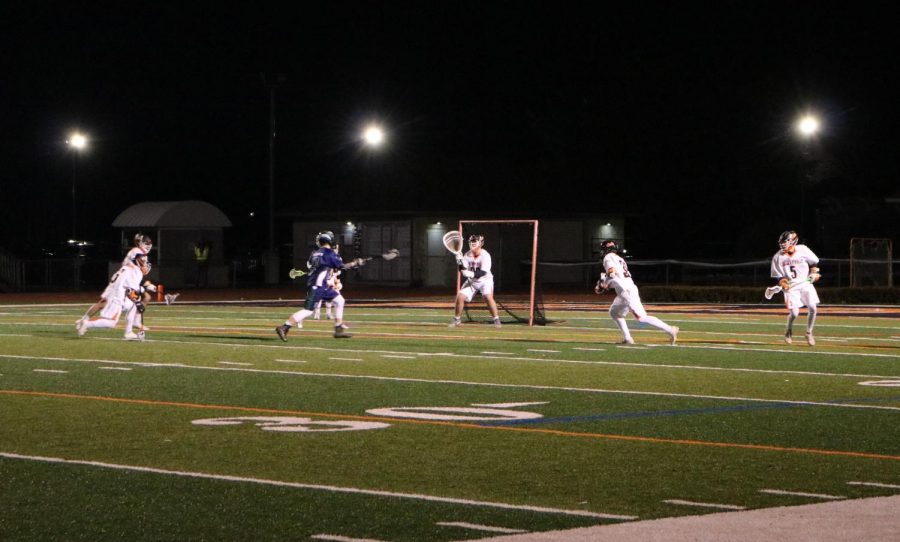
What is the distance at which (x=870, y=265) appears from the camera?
156 feet

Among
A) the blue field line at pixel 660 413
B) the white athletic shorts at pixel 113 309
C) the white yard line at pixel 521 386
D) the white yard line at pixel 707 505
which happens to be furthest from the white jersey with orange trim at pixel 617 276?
the white yard line at pixel 707 505

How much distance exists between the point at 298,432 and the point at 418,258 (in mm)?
46951

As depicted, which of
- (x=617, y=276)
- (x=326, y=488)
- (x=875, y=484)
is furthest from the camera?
(x=617, y=276)

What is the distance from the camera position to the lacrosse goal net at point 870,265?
46.8 m

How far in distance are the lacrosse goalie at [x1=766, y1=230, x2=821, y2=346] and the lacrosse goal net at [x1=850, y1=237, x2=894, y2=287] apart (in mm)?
23178

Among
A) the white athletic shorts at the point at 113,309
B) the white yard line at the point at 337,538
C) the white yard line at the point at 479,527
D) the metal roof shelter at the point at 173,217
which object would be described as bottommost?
the white yard line at the point at 337,538

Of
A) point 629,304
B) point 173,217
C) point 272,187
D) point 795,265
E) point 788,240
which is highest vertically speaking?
point 272,187

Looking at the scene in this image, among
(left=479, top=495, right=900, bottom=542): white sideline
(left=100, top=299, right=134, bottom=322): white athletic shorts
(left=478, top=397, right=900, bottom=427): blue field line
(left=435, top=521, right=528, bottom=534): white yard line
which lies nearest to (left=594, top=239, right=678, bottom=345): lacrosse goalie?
(left=100, top=299, right=134, bottom=322): white athletic shorts

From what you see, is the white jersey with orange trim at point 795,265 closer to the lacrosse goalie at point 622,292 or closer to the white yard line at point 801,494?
the lacrosse goalie at point 622,292

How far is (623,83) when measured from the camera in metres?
76.9

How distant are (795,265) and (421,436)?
41.4 feet

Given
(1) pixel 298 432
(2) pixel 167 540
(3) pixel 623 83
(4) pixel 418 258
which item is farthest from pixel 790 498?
(3) pixel 623 83

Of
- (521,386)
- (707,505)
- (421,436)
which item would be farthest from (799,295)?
(707,505)

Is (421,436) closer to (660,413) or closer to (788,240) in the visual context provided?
(660,413)
